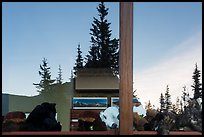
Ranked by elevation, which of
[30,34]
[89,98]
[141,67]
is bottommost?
[89,98]

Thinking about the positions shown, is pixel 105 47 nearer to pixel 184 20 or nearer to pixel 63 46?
pixel 63 46

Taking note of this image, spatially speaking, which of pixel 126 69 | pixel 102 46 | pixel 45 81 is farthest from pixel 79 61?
pixel 126 69

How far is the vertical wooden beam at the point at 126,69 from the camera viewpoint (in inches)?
139

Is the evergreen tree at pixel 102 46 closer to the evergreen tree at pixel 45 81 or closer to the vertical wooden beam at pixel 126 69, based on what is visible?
the evergreen tree at pixel 45 81

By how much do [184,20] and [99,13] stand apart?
1.63 metres

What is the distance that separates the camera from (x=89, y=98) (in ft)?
30.7

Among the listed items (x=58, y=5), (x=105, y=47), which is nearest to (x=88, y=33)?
A: (x=105, y=47)

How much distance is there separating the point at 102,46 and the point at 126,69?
5.69 meters

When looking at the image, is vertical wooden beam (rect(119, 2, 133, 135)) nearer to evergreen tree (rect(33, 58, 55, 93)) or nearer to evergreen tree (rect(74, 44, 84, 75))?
evergreen tree (rect(74, 44, 84, 75))

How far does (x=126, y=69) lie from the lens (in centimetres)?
355

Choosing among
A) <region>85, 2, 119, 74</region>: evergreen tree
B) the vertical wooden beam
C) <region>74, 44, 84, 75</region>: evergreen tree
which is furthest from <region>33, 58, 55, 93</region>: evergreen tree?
the vertical wooden beam

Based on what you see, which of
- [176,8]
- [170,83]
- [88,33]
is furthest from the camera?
[170,83]

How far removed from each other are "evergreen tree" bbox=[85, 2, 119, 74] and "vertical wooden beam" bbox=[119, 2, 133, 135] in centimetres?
453

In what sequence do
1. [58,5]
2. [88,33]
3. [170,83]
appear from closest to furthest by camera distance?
[58,5]
[88,33]
[170,83]
